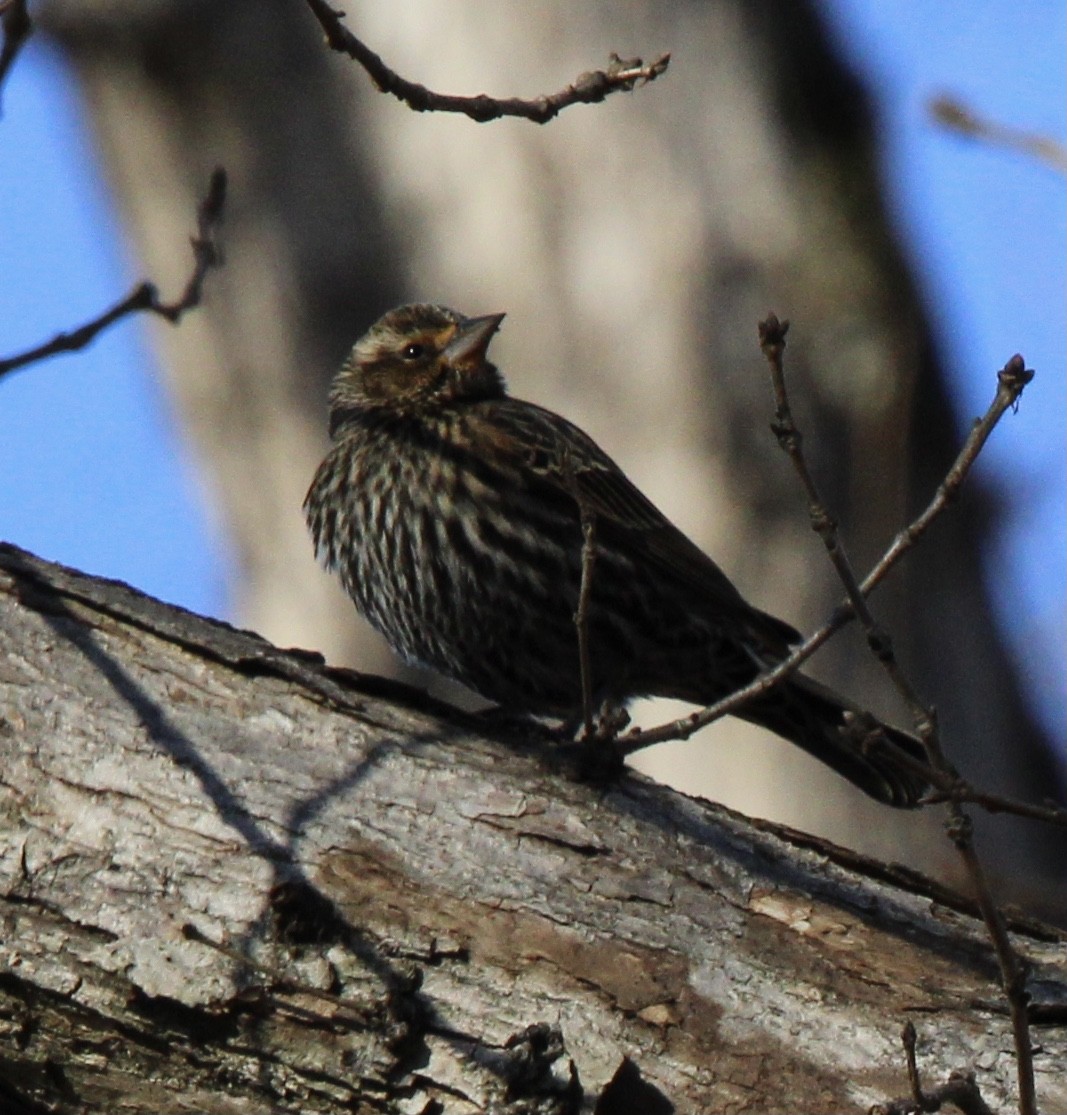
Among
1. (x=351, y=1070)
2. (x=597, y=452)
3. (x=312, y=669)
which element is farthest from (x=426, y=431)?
(x=351, y=1070)

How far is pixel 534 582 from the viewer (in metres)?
4.69

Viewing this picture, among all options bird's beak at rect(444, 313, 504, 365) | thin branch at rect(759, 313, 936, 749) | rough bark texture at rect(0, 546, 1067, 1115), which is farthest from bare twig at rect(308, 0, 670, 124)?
bird's beak at rect(444, 313, 504, 365)

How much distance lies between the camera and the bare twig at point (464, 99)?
2779mm

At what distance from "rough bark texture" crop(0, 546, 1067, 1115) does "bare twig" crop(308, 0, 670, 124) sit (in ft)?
3.45

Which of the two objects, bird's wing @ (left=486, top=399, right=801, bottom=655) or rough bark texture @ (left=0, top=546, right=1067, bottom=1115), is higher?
bird's wing @ (left=486, top=399, right=801, bottom=655)

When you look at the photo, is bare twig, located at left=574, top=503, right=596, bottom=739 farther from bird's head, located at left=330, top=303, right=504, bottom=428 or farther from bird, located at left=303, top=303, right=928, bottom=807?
bird's head, located at left=330, top=303, right=504, bottom=428

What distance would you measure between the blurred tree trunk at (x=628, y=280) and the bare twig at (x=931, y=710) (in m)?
2.77

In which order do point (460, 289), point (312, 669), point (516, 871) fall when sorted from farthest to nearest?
point (460, 289)
point (312, 669)
point (516, 871)

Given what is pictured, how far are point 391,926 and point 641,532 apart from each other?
6.50 ft

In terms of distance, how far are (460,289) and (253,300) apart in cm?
77

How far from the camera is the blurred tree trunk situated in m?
5.65

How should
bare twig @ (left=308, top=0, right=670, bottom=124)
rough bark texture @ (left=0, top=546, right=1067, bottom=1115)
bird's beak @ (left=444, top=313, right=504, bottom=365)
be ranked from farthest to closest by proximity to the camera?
bird's beak @ (left=444, top=313, right=504, bottom=365) → rough bark texture @ (left=0, top=546, right=1067, bottom=1115) → bare twig @ (left=308, top=0, right=670, bottom=124)

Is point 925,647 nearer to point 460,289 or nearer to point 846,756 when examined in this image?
point 846,756

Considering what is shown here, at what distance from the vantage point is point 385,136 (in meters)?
6.28
